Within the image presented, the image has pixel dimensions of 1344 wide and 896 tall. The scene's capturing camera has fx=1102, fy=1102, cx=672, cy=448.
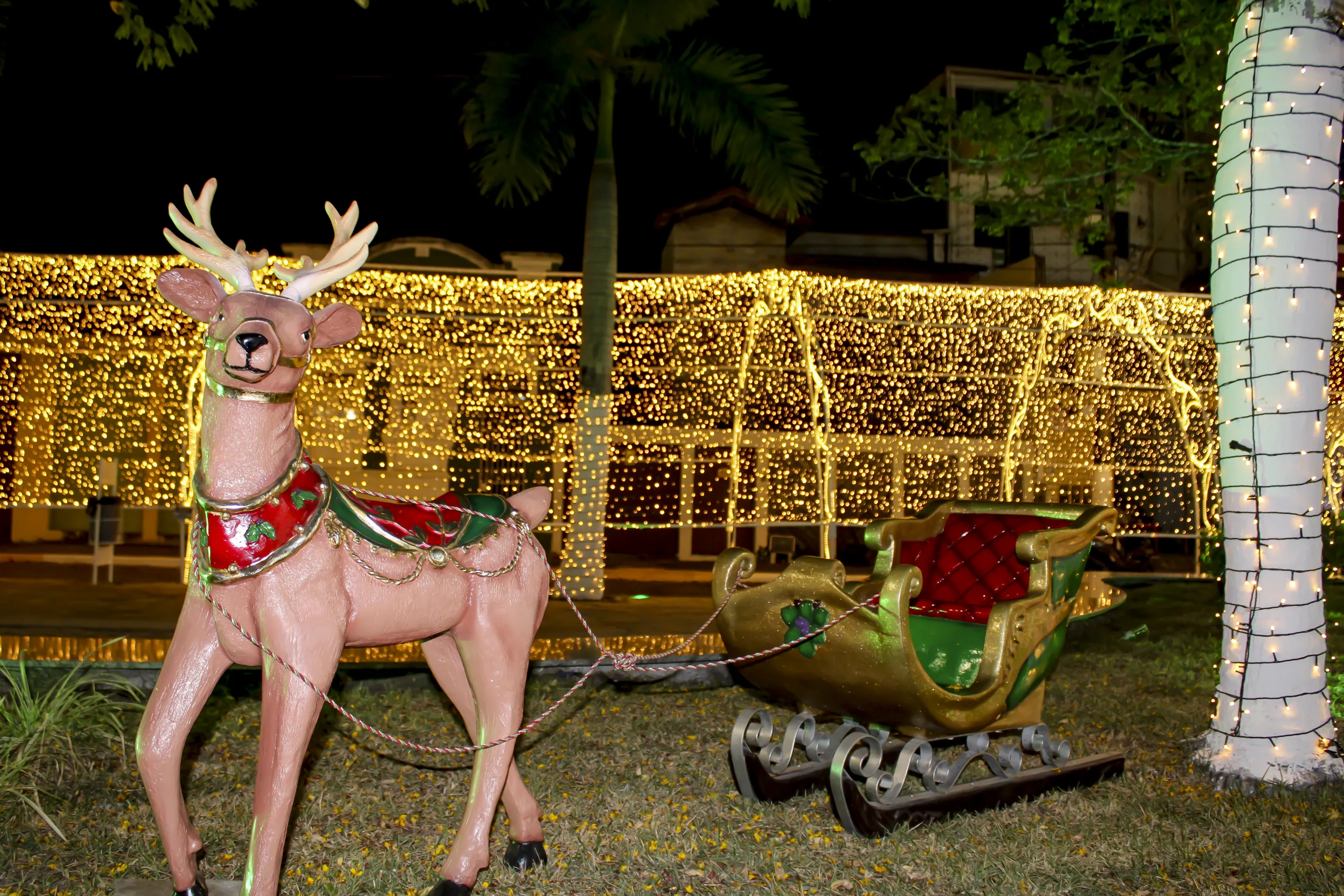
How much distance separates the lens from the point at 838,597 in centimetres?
423

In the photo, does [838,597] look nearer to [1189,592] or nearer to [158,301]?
[1189,592]

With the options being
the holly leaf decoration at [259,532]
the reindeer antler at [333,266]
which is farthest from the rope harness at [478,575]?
the reindeer antler at [333,266]

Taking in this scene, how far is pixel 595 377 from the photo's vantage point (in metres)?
10.2

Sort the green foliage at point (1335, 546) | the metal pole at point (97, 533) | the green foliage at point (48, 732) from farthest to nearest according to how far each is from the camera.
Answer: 1. the metal pole at point (97, 533)
2. the green foliage at point (1335, 546)
3. the green foliage at point (48, 732)

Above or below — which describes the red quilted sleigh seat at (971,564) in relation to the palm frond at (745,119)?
below

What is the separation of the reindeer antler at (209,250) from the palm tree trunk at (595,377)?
22.7 ft

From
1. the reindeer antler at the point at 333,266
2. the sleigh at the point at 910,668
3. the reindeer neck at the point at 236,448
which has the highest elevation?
the reindeer antler at the point at 333,266

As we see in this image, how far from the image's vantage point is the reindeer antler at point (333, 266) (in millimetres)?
3195

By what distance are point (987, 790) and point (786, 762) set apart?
0.82 meters

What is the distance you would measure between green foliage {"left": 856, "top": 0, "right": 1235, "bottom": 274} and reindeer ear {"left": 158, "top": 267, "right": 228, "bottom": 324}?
7998 millimetres

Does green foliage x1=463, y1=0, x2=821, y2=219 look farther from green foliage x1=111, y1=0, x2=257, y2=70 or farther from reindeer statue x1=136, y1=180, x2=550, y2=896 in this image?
reindeer statue x1=136, y1=180, x2=550, y2=896

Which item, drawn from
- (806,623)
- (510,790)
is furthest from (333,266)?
(806,623)

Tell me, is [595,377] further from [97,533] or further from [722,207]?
[722,207]

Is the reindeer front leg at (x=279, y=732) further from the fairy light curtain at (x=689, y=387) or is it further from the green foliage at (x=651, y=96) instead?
the green foliage at (x=651, y=96)
